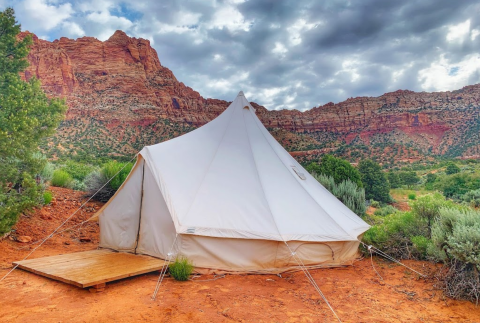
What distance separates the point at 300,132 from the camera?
7019cm

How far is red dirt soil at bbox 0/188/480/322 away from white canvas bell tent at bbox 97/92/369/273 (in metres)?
0.44

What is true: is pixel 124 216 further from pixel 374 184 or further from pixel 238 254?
pixel 374 184

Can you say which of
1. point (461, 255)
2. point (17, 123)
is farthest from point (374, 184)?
point (17, 123)

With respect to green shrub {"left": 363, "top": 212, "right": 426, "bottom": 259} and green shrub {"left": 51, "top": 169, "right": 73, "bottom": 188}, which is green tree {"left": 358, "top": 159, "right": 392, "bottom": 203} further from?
green shrub {"left": 51, "top": 169, "right": 73, "bottom": 188}

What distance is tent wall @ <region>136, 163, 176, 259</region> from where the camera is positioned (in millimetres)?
6281

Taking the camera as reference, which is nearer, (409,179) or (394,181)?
(394,181)

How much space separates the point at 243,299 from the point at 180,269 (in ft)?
4.10

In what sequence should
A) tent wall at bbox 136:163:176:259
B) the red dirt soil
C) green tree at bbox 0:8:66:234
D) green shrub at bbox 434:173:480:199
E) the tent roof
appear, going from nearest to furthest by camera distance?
the red dirt soil → the tent roof → tent wall at bbox 136:163:176:259 → green tree at bbox 0:8:66:234 → green shrub at bbox 434:173:480:199

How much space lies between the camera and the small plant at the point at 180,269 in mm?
5508

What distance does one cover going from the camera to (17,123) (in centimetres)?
684

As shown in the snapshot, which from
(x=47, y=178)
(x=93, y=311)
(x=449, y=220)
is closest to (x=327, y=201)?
(x=449, y=220)

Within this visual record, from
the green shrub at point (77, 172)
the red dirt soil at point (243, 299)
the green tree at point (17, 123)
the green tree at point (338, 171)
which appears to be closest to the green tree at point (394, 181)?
the green tree at point (338, 171)

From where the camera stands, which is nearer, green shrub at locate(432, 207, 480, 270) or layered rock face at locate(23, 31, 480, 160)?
green shrub at locate(432, 207, 480, 270)

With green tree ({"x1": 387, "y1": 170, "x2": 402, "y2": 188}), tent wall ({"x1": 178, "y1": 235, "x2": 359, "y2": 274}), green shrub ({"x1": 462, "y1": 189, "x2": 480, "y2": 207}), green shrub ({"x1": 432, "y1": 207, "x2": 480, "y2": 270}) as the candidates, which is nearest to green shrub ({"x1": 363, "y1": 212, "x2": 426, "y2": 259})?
green shrub ({"x1": 432, "y1": 207, "x2": 480, "y2": 270})
